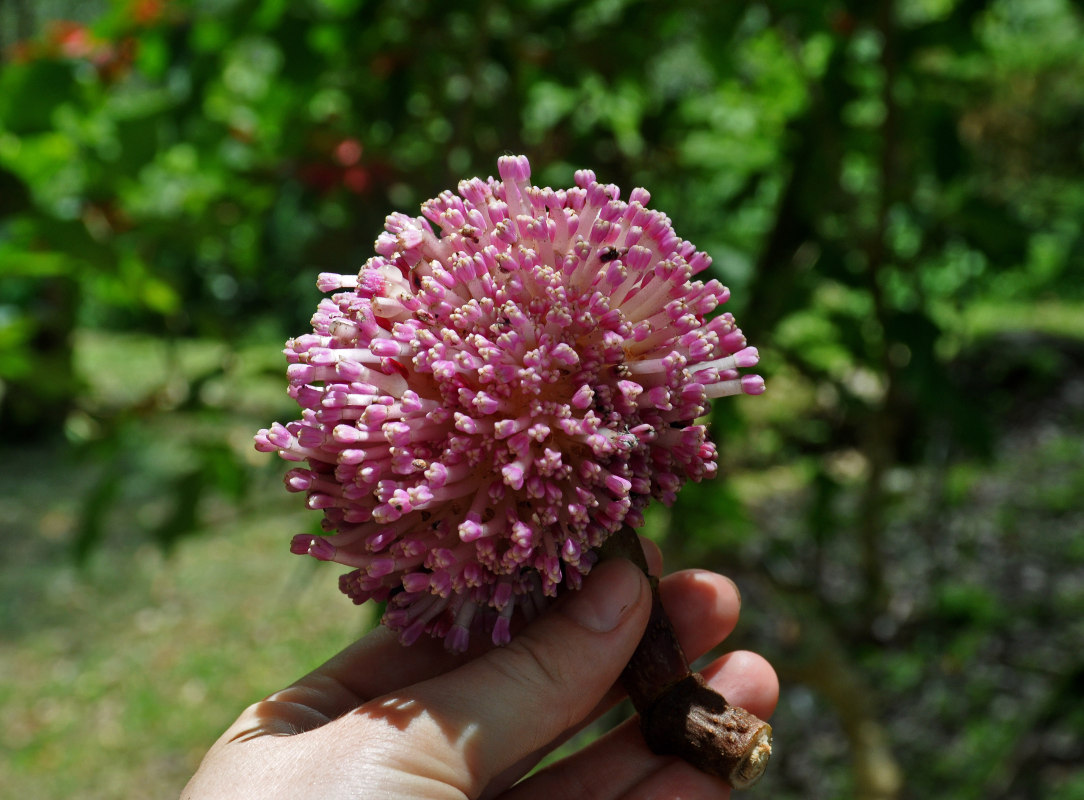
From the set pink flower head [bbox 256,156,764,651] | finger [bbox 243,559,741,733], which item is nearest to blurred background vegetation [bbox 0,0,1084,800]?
finger [bbox 243,559,741,733]

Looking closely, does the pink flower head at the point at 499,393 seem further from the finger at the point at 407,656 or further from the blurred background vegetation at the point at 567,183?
the blurred background vegetation at the point at 567,183

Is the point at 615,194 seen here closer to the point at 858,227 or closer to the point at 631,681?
the point at 631,681

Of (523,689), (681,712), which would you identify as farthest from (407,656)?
(681,712)

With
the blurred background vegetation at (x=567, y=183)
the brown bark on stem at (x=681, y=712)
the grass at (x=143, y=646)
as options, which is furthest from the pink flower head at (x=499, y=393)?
the grass at (x=143, y=646)

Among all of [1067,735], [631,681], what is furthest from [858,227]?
[1067,735]

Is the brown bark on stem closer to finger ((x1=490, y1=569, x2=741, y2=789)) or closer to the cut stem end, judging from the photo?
the cut stem end

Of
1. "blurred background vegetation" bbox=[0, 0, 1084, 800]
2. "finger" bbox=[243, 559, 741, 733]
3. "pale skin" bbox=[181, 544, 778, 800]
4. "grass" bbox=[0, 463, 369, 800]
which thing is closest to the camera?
"pale skin" bbox=[181, 544, 778, 800]
